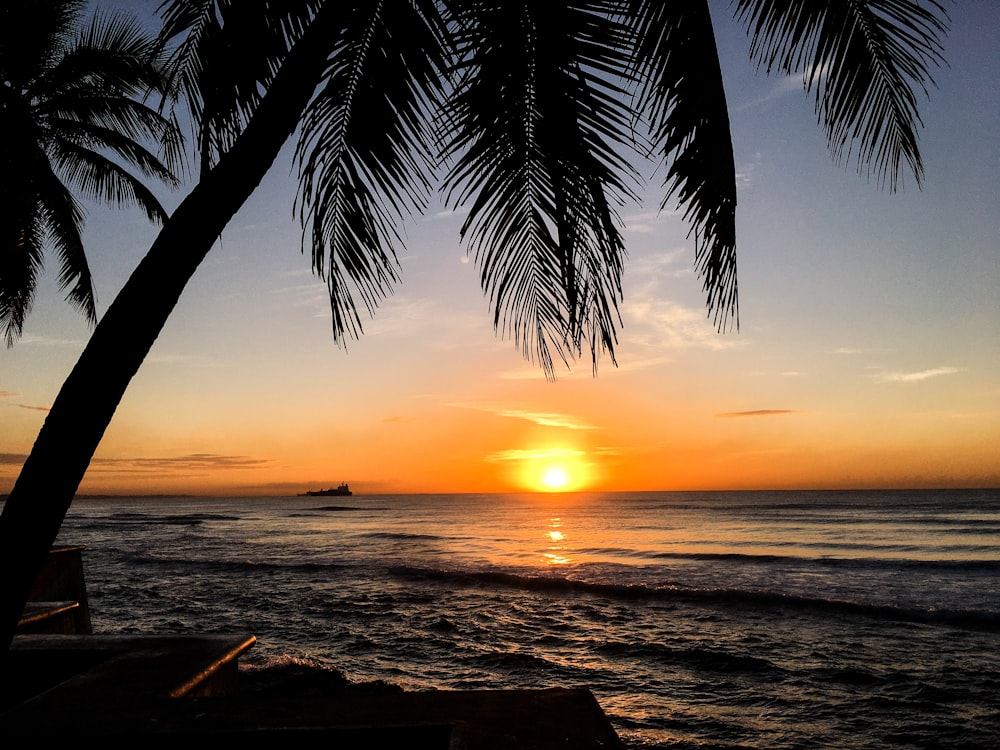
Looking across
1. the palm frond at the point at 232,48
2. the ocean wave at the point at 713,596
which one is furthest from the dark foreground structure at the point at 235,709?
the ocean wave at the point at 713,596

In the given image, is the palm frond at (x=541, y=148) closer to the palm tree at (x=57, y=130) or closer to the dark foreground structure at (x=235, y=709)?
the dark foreground structure at (x=235, y=709)

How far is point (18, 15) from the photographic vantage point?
8094 millimetres

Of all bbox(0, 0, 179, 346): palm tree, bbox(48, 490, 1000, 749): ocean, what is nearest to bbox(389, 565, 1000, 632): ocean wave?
bbox(48, 490, 1000, 749): ocean

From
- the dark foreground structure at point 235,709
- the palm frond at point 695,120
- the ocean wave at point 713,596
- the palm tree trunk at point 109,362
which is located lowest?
the ocean wave at point 713,596

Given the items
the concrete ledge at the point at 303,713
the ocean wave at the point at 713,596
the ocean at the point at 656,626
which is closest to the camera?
the concrete ledge at the point at 303,713

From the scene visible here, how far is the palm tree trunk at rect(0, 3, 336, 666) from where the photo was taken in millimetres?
1472

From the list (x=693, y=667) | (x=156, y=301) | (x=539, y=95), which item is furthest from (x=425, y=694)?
(x=693, y=667)

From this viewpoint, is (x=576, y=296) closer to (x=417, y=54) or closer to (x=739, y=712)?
(x=417, y=54)

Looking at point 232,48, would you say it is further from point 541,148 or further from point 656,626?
point 656,626

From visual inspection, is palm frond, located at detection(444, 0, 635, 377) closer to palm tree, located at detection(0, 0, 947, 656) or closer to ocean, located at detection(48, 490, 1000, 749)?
palm tree, located at detection(0, 0, 947, 656)

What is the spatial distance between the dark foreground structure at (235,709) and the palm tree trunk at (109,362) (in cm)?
117

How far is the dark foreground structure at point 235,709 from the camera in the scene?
2332 mm

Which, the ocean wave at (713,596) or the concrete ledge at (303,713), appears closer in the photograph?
the concrete ledge at (303,713)

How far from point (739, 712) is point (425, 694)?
15.6 feet
